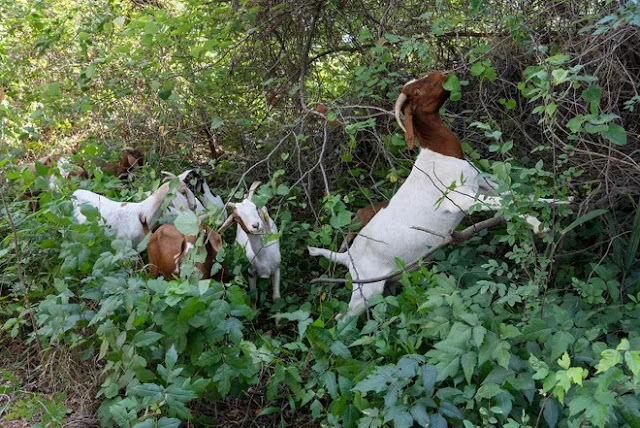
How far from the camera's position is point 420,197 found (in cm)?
386

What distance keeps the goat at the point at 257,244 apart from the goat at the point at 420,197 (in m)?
0.57

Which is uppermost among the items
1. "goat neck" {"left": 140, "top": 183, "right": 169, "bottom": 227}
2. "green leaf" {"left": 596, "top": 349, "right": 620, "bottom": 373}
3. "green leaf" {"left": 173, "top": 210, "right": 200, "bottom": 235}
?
"green leaf" {"left": 173, "top": 210, "right": 200, "bottom": 235}

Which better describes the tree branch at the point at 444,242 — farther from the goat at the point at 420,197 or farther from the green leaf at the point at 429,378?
the green leaf at the point at 429,378

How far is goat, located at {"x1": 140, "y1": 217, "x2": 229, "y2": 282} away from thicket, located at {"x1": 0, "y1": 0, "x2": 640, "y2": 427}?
7.0 inches

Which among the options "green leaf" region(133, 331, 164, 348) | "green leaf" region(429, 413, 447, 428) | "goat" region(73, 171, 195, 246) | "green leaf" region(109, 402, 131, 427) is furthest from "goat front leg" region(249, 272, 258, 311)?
"green leaf" region(429, 413, 447, 428)

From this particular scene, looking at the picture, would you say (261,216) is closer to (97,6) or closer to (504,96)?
(504,96)

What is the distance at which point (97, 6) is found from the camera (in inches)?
221

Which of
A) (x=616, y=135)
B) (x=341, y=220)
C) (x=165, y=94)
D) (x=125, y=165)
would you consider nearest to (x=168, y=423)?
(x=341, y=220)

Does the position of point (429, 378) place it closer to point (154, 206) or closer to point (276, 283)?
point (276, 283)

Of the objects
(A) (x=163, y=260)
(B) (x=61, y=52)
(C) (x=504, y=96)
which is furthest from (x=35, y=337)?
(B) (x=61, y=52)

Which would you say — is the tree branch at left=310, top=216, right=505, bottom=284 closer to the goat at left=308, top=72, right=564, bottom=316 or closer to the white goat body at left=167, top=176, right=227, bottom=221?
the goat at left=308, top=72, right=564, bottom=316

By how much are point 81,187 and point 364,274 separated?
7.72ft

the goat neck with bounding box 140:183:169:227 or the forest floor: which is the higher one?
the goat neck with bounding box 140:183:169:227

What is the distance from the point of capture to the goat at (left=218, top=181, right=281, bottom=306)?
4.06 metres
